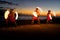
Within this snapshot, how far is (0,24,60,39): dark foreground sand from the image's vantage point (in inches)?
239

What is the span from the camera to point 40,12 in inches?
287

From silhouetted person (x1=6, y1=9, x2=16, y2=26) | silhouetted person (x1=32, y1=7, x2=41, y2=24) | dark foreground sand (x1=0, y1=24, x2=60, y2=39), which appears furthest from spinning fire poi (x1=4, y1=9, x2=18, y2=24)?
silhouetted person (x1=32, y1=7, x2=41, y2=24)

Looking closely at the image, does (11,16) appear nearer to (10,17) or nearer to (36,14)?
(10,17)

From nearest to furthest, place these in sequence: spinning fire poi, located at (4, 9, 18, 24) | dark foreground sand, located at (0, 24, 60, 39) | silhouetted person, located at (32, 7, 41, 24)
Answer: dark foreground sand, located at (0, 24, 60, 39), spinning fire poi, located at (4, 9, 18, 24), silhouetted person, located at (32, 7, 41, 24)

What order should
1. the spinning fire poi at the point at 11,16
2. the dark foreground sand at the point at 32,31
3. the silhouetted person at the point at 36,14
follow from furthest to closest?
the silhouetted person at the point at 36,14, the spinning fire poi at the point at 11,16, the dark foreground sand at the point at 32,31

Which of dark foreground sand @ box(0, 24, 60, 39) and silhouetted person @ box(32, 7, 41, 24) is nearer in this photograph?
dark foreground sand @ box(0, 24, 60, 39)

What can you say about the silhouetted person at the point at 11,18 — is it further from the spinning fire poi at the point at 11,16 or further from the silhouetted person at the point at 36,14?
the silhouetted person at the point at 36,14

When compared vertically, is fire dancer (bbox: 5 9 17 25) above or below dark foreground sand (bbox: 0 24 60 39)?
above

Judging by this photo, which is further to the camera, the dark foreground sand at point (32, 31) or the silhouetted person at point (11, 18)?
the silhouetted person at point (11, 18)

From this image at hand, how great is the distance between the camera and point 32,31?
6.47m

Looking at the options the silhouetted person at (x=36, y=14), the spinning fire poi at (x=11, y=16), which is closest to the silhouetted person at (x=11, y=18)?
the spinning fire poi at (x=11, y=16)

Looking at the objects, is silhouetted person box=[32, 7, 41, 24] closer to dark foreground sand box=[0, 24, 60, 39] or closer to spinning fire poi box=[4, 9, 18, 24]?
dark foreground sand box=[0, 24, 60, 39]

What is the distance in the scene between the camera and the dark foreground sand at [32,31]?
606cm

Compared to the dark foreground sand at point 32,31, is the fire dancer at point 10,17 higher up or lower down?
higher up
